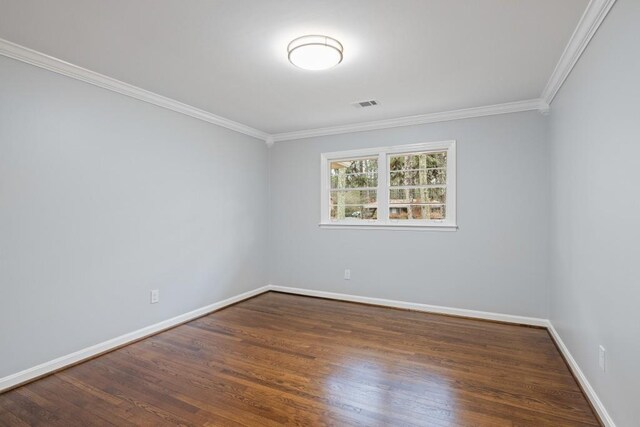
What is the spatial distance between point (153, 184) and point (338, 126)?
248 cm

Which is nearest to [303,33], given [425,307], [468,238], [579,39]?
[579,39]

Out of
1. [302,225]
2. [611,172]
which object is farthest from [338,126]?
[611,172]

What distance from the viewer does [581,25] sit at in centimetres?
209

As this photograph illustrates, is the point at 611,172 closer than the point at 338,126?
Yes

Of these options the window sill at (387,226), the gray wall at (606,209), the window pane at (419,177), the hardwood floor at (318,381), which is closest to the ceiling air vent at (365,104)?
the window pane at (419,177)

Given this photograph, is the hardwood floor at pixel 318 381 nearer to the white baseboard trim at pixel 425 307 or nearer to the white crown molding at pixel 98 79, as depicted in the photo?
the white baseboard trim at pixel 425 307

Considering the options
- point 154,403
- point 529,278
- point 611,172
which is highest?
point 611,172

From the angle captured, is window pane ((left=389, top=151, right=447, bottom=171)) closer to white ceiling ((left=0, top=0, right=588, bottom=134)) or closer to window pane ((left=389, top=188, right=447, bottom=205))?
window pane ((left=389, top=188, right=447, bottom=205))

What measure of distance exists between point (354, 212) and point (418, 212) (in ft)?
2.92

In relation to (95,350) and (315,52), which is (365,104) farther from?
(95,350)

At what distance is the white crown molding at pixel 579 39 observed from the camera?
6.13 feet

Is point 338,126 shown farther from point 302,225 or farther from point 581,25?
point 581,25

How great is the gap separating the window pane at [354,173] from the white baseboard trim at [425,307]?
5.09 ft

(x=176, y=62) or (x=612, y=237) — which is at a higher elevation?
(x=176, y=62)
